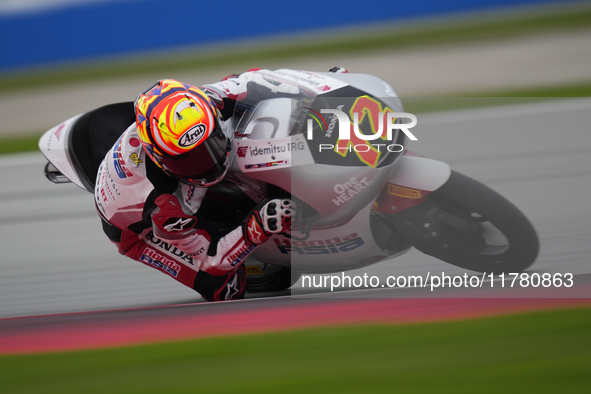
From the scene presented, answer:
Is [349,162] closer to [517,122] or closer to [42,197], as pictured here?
[517,122]

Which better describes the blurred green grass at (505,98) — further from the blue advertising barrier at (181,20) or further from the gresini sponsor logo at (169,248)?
the gresini sponsor logo at (169,248)

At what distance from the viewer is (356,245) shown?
7.68 ft

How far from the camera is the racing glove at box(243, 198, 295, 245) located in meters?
2.14

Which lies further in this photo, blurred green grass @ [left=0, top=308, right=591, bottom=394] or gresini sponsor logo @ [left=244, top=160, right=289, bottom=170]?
gresini sponsor logo @ [left=244, top=160, right=289, bottom=170]

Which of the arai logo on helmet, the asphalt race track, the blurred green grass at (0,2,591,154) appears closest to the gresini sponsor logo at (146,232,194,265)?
the asphalt race track

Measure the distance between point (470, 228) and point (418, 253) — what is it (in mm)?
265

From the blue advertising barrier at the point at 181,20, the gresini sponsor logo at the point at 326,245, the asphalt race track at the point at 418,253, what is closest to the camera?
the gresini sponsor logo at the point at 326,245

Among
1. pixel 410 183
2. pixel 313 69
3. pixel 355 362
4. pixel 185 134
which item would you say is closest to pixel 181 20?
pixel 313 69

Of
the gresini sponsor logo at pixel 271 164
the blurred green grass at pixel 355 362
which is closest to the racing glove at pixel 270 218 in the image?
the gresini sponsor logo at pixel 271 164

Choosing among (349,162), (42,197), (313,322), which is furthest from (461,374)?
(42,197)

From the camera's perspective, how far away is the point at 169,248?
2.79m

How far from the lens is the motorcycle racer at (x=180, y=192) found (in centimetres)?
216

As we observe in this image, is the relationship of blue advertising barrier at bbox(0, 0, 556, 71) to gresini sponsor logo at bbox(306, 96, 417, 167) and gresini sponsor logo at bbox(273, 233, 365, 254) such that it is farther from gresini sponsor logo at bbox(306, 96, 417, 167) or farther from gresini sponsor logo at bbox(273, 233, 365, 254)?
gresini sponsor logo at bbox(306, 96, 417, 167)

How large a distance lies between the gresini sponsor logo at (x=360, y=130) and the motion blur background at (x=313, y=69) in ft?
1.48
